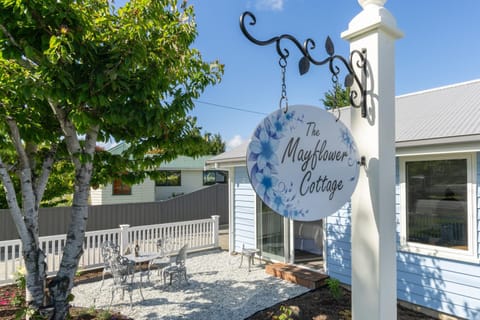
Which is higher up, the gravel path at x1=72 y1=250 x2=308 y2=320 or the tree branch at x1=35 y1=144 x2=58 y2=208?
the tree branch at x1=35 y1=144 x2=58 y2=208

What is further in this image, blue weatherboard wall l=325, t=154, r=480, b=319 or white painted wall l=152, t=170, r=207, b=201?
white painted wall l=152, t=170, r=207, b=201

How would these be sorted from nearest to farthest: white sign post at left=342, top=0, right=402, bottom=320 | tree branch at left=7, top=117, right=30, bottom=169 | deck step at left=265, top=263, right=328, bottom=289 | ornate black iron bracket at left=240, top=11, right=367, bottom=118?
ornate black iron bracket at left=240, top=11, right=367, bottom=118 < white sign post at left=342, top=0, right=402, bottom=320 < tree branch at left=7, top=117, right=30, bottom=169 < deck step at left=265, top=263, right=328, bottom=289

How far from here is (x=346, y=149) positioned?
1.84m

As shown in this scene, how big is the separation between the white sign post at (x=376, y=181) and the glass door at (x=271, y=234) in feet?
16.9

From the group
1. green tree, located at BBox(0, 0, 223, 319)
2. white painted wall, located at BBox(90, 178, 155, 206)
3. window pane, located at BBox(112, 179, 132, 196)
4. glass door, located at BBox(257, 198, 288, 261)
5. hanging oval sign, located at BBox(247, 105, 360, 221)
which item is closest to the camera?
hanging oval sign, located at BBox(247, 105, 360, 221)

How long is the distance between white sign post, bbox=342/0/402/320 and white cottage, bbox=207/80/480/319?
8.96 ft

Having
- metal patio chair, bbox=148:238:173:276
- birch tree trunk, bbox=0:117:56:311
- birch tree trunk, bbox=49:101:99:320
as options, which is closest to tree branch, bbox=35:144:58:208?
birch tree trunk, bbox=0:117:56:311

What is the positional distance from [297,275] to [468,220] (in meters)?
3.22

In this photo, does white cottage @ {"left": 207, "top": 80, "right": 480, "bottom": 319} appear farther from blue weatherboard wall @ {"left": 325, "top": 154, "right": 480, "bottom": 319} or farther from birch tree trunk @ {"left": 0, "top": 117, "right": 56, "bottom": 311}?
birch tree trunk @ {"left": 0, "top": 117, "right": 56, "bottom": 311}

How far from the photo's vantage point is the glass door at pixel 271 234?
23.4 feet

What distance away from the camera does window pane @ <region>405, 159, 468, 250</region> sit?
169 inches

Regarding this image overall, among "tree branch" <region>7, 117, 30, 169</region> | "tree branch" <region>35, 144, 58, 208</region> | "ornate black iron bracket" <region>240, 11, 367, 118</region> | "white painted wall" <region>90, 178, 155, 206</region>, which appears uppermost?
"ornate black iron bracket" <region>240, 11, 367, 118</region>

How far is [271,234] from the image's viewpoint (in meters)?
7.41

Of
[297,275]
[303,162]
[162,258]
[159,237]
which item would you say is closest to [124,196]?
[159,237]
